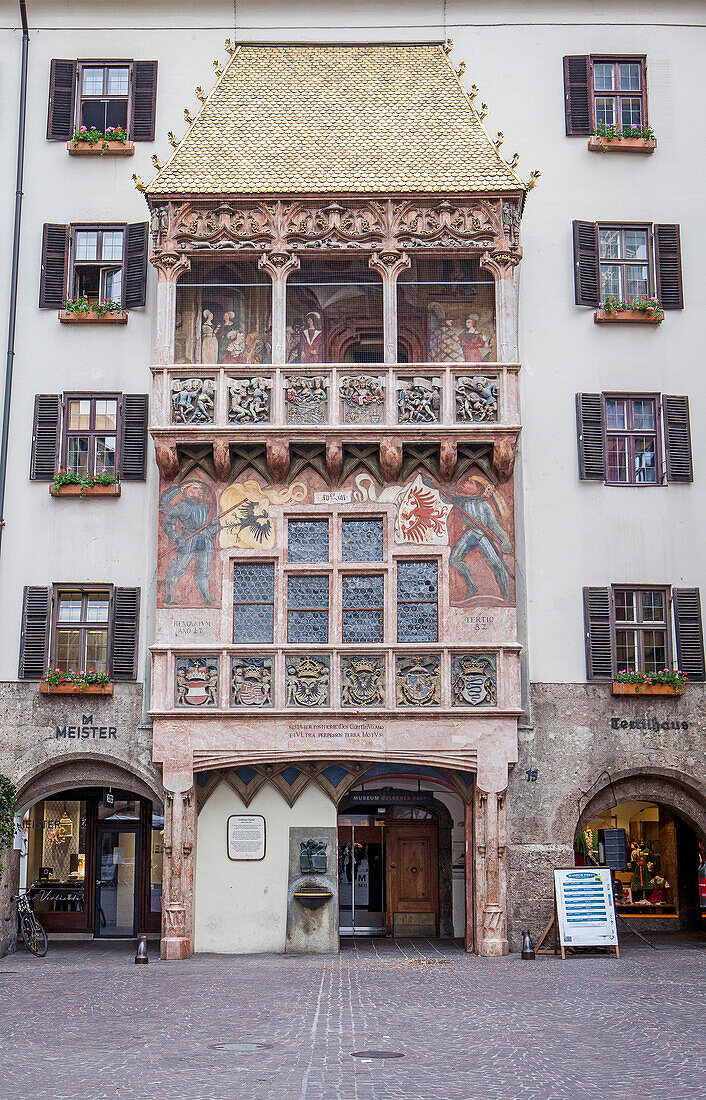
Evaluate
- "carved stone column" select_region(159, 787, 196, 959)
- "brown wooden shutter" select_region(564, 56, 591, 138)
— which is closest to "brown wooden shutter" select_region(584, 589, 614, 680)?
"carved stone column" select_region(159, 787, 196, 959)

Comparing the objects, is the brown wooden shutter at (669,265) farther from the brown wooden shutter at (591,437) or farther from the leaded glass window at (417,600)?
the leaded glass window at (417,600)

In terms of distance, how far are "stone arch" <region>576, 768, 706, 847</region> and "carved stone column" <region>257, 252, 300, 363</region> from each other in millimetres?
9590

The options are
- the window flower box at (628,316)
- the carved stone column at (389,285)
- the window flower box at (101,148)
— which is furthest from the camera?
the window flower box at (101,148)

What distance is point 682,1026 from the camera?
1380 centimetres

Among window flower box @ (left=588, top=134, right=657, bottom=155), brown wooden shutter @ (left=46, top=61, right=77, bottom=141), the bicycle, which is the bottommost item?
the bicycle

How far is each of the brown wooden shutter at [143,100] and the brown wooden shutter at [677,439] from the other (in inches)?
440

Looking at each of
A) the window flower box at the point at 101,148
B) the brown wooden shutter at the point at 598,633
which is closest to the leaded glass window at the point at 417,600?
the brown wooden shutter at the point at 598,633

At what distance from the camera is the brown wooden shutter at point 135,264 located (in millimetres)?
23688

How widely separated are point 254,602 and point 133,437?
12.8 ft

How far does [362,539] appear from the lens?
22.3m

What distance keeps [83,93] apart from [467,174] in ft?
26.1

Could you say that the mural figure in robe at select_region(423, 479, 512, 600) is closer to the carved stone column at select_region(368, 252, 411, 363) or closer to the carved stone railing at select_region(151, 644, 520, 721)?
the carved stone railing at select_region(151, 644, 520, 721)

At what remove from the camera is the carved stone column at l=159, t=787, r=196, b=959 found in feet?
68.8

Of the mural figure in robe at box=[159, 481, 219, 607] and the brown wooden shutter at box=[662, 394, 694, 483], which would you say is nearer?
the mural figure in robe at box=[159, 481, 219, 607]
